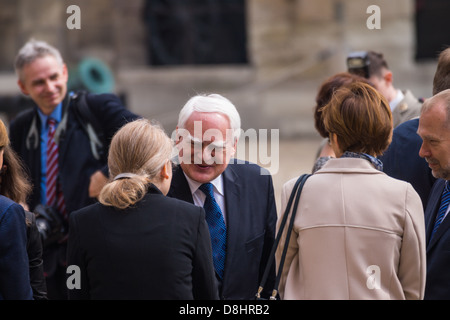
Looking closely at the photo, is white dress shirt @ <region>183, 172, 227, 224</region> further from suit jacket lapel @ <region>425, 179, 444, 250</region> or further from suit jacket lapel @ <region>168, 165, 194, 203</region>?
suit jacket lapel @ <region>425, 179, 444, 250</region>

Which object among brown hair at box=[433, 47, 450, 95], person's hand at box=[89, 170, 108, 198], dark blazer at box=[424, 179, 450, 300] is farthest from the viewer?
person's hand at box=[89, 170, 108, 198]

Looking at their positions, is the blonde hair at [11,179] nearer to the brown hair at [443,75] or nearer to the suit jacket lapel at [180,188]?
the suit jacket lapel at [180,188]

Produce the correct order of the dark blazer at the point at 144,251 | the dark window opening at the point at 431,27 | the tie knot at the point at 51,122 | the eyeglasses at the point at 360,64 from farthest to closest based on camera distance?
the dark window opening at the point at 431,27 < the eyeglasses at the point at 360,64 < the tie knot at the point at 51,122 < the dark blazer at the point at 144,251

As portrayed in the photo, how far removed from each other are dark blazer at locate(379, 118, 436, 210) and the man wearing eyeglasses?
83 centimetres

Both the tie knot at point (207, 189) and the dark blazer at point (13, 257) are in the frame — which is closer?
the dark blazer at point (13, 257)

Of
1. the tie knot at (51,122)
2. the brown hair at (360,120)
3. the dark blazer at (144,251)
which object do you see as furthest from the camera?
the tie knot at (51,122)

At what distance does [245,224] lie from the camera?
3547 millimetres

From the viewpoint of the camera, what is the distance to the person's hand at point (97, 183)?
461 centimetres

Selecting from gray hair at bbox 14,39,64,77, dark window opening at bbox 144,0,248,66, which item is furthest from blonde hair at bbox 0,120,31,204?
dark window opening at bbox 144,0,248,66

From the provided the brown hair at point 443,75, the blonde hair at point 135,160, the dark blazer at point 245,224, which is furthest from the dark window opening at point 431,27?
the blonde hair at point 135,160

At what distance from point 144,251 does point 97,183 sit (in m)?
1.84

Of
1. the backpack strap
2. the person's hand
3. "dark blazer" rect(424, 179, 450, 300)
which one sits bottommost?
"dark blazer" rect(424, 179, 450, 300)

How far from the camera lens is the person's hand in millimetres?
4609

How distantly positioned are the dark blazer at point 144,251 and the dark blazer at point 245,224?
46 cm
